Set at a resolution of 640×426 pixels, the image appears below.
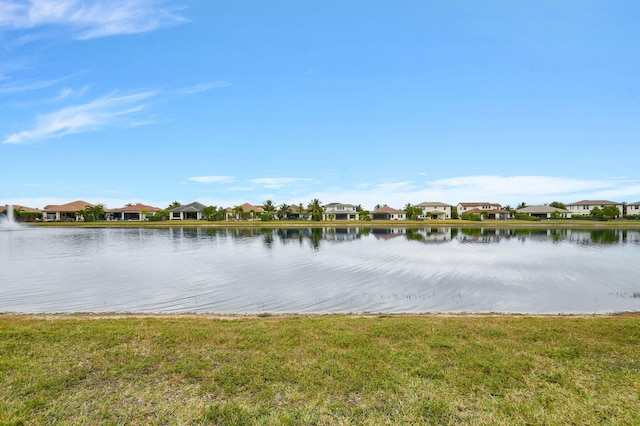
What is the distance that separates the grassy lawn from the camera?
441cm

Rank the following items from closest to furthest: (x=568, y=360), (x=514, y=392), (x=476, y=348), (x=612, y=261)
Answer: (x=514, y=392), (x=568, y=360), (x=476, y=348), (x=612, y=261)

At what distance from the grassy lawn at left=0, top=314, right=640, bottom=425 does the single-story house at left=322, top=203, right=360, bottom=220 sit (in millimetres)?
93292

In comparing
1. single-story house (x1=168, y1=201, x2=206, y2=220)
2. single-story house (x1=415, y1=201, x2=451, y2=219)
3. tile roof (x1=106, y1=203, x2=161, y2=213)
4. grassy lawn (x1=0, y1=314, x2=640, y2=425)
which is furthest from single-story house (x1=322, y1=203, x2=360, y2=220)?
grassy lawn (x1=0, y1=314, x2=640, y2=425)

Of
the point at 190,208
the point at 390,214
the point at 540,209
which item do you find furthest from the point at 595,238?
the point at 190,208

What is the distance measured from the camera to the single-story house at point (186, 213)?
316 feet

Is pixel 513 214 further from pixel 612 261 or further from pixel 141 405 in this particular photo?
pixel 141 405

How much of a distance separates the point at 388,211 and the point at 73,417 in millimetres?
102715

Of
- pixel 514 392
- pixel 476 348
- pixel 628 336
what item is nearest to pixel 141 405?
pixel 514 392

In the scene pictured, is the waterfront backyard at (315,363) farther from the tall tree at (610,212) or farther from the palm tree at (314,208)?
the tall tree at (610,212)

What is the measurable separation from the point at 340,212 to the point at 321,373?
97730 mm

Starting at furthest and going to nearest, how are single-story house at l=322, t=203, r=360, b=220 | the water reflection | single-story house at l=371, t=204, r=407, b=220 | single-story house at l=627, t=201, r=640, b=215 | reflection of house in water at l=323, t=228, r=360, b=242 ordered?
single-story house at l=627, t=201, r=640, b=215
single-story house at l=371, t=204, r=407, b=220
single-story house at l=322, t=203, r=360, b=220
reflection of house in water at l=323, t=228, r=360, b=242
the water reflection

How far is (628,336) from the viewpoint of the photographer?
720 cm

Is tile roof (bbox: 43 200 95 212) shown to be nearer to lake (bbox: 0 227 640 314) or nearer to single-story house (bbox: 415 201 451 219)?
Result: lake (bbox: 0 227 640 314)

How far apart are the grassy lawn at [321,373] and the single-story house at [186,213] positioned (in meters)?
92.9
